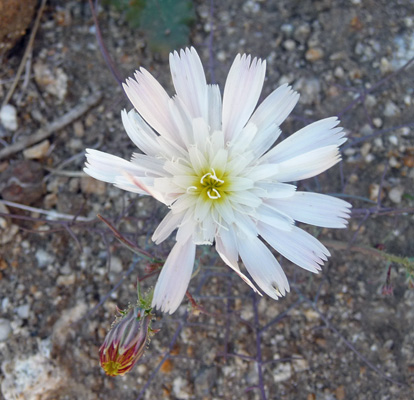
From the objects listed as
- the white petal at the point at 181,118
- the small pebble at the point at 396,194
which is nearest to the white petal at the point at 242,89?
the white petal at the point at 181,118

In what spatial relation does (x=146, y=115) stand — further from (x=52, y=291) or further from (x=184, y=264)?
(x=52, y=291)

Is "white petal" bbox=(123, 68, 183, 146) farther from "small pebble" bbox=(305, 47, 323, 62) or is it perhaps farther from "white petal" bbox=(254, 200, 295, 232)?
"small pebble" bbox=(305, 47, 323, 62)

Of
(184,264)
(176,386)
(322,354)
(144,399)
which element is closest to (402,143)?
(322,354)

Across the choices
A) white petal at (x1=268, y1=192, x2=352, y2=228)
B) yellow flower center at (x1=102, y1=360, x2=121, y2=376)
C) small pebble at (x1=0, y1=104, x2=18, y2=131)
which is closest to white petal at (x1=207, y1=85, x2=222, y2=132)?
white petal at (x1=268, y1=192, x2=352, y2=228)

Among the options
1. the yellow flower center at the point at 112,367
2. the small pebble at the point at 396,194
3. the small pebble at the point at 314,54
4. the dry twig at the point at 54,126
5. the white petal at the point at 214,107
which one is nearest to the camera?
the yellow flower center at the point at 112,367

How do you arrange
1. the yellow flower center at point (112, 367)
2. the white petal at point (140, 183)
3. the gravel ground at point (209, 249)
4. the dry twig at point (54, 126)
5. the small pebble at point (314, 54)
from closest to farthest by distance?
the white petal at point (140, 183) < the yellow flower center at point (112, 367) < the gravel ground at point (209, 249) < the dry twig at point (54, 126) < the small pebble at point (314, 54)

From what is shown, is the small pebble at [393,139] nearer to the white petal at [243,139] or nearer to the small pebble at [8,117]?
the white petal at [243,139]
